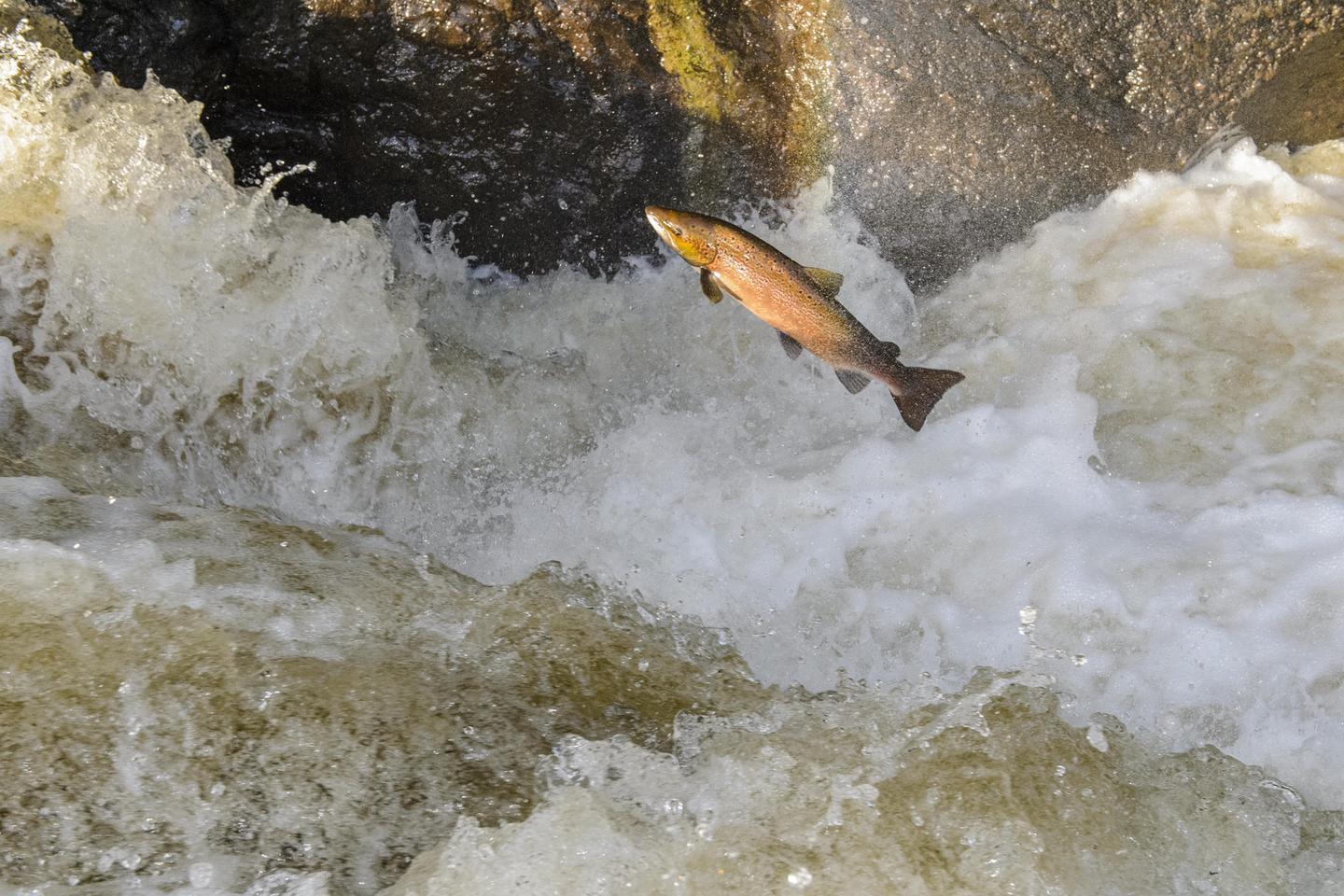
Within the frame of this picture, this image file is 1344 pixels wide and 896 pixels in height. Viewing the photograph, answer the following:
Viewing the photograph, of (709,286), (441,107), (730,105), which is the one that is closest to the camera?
(709,286)

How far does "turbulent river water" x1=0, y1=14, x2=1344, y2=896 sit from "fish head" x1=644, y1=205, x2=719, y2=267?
0.76 metres

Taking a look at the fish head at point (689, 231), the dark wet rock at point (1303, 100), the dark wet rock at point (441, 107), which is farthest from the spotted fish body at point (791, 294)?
the dark wet rock at point (1303, 100)

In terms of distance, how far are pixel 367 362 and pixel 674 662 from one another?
127 cm

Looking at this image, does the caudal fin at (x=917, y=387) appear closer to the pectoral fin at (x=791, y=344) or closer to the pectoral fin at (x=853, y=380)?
the pectoral fin at (x=853, y=380)

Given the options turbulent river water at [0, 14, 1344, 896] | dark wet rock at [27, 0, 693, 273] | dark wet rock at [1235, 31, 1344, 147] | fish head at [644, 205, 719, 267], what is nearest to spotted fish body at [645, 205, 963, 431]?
fish head at [644, 205, 719, 267]

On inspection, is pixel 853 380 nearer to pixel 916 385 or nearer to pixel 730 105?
pixel 916 385

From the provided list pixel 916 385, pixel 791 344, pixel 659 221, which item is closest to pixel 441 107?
pixel 659 221

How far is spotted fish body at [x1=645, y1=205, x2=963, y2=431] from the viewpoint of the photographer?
2.71m

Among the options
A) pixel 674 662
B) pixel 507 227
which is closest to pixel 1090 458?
pixel 674 662

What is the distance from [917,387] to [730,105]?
4.45ft

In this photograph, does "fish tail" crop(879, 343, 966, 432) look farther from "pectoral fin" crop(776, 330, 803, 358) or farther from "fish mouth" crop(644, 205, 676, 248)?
"fish mouth" crop(644, 205, 676, 248)

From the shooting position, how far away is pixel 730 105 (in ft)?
12.2

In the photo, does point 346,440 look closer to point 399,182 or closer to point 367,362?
point 367,362

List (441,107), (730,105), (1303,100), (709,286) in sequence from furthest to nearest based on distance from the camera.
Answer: (1303,100), (730,105), (441,107), (709,286)
